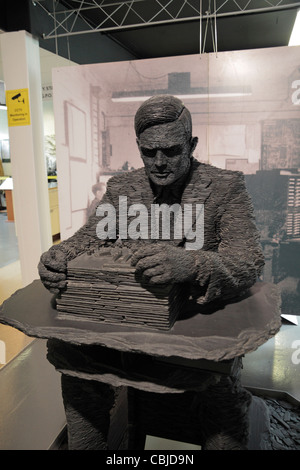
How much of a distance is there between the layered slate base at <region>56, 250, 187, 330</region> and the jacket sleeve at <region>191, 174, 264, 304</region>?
15 centimetres

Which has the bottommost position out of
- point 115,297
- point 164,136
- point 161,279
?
point 115,297

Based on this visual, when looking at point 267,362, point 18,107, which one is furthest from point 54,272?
point 18,107

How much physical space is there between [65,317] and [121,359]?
0.32m

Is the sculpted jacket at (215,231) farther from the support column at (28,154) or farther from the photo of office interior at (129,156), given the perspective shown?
the support column at (28,154)

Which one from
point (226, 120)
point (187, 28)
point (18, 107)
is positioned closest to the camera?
point (226, 120)

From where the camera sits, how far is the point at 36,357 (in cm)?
314

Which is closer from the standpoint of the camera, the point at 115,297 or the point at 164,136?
the point at 115,297

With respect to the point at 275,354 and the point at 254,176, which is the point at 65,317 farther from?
the point at 254,176

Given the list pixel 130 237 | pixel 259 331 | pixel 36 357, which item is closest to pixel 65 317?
pixel 130 237

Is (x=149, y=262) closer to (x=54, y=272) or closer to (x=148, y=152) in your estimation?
(x=54, y=272)

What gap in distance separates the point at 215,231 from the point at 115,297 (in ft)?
2.33

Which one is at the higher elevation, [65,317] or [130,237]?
[130,237]

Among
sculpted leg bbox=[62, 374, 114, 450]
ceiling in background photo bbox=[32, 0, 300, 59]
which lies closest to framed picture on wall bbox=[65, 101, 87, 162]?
ceiling in background photo bbox=[32, 0, 300, 59]

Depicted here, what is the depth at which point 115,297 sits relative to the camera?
5.10 ft
